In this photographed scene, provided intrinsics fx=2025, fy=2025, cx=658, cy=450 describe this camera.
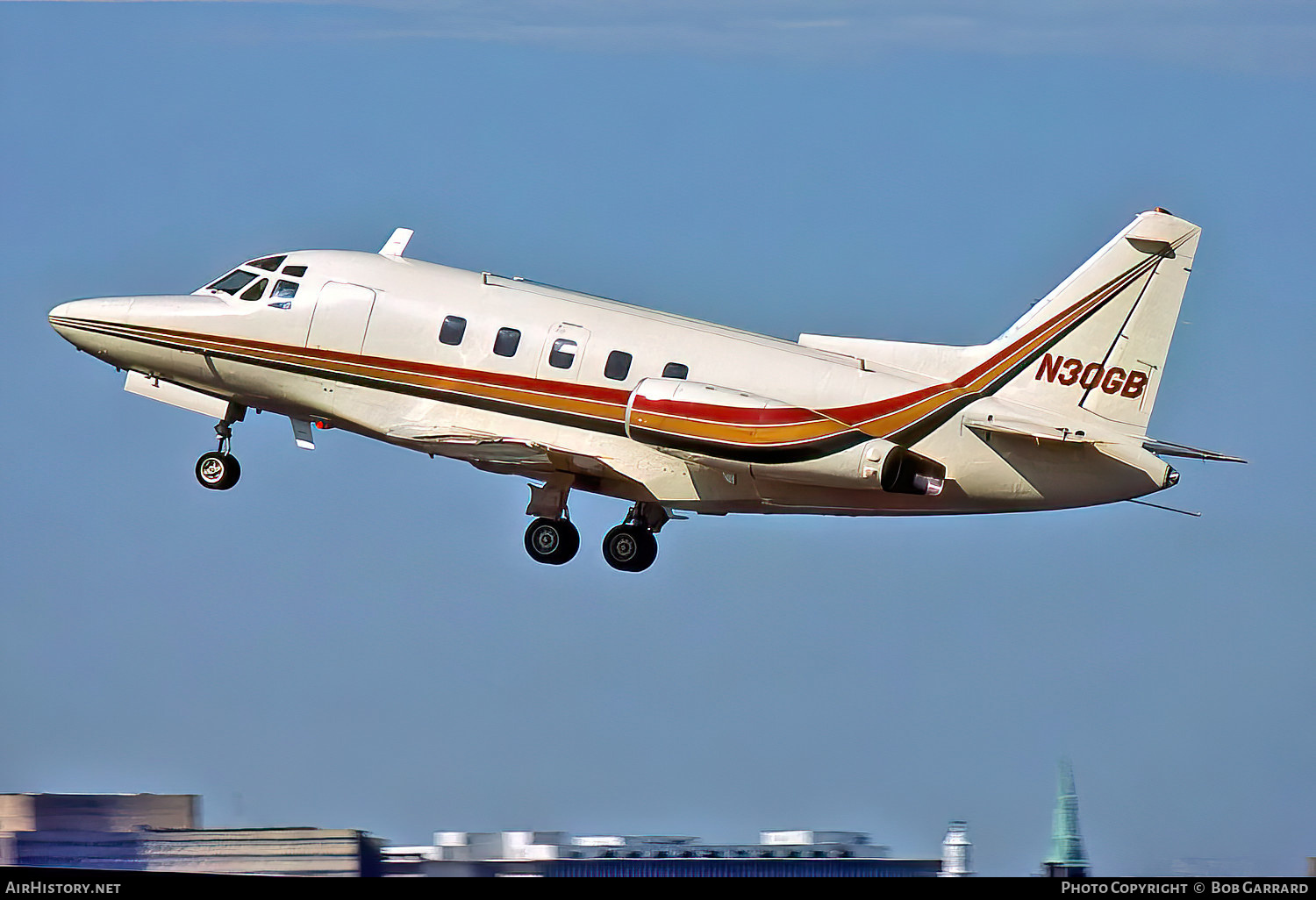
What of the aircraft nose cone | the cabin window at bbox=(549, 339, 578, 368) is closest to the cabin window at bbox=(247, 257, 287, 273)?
the aircraft nose cone

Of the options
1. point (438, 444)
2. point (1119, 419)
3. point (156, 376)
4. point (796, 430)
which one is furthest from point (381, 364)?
point (1119, 419)

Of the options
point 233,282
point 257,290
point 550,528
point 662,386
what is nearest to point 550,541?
point 550,528

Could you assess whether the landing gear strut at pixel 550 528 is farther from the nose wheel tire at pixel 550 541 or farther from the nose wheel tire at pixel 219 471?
the nose wheel tire at pixel 219 471

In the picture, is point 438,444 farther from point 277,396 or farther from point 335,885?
point 335,885

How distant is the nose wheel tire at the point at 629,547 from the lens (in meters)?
32.8

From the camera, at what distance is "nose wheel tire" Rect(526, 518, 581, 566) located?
32.3 m

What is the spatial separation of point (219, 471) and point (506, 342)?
21.6 ft

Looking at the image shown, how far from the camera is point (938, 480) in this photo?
29.1 metres

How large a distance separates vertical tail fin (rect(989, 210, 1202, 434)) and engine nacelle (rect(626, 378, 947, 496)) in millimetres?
2500

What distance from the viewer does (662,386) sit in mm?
28891

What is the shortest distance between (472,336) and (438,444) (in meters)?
1.75

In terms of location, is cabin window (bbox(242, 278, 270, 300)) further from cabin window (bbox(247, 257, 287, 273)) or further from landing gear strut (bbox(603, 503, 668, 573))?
landing gear strut (bbox(603, 503, 668, 573))

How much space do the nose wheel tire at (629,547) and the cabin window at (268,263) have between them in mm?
6962

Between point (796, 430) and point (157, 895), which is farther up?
point (796, 430)
